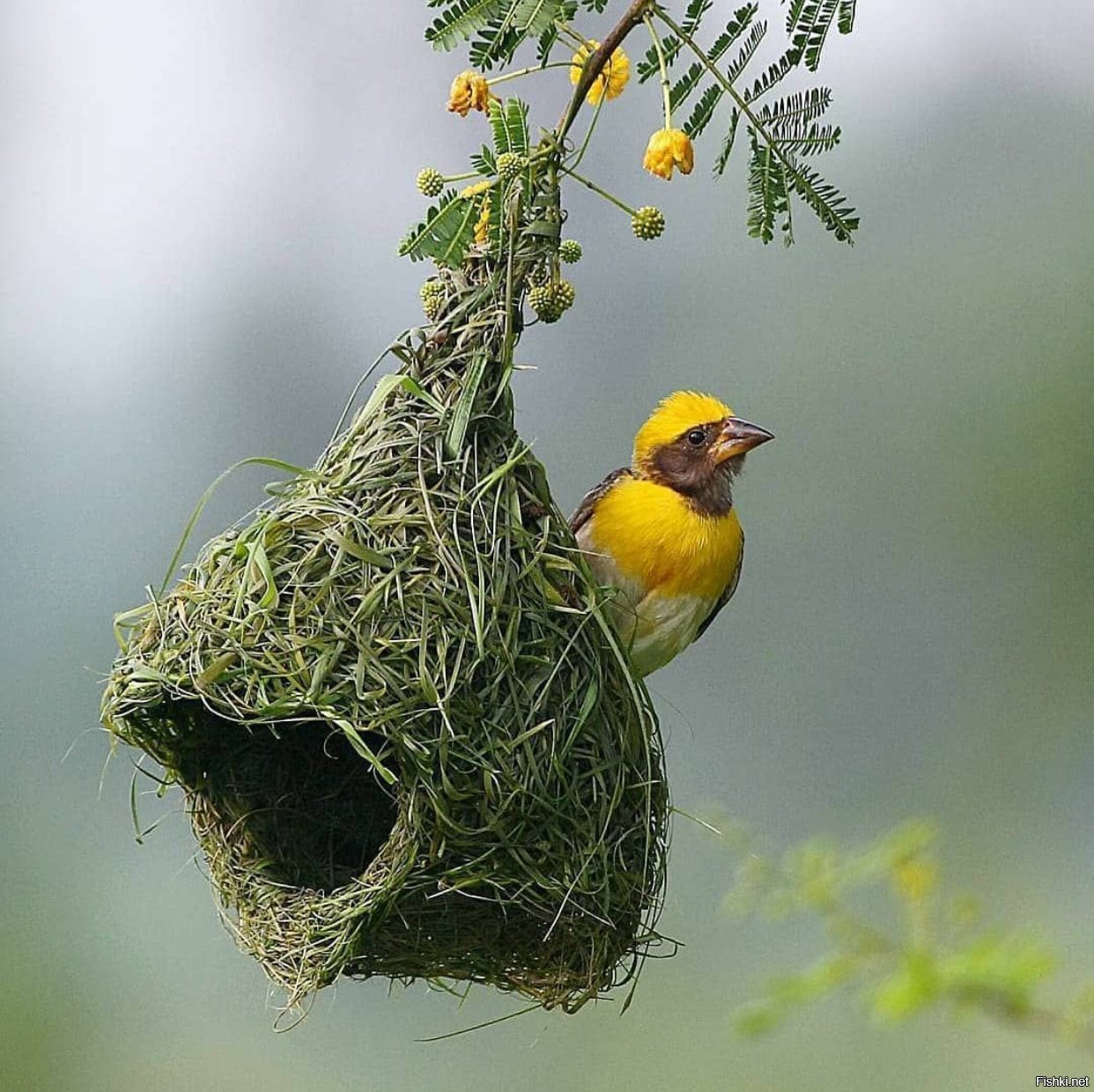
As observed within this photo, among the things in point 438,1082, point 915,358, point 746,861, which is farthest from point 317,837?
point 438,1082

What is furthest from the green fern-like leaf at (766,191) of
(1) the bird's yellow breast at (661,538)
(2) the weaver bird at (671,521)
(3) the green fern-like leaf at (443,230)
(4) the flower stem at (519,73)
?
(1) the bird's yellow breast at (661,538)

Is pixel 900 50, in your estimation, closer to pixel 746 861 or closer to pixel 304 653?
pixel 304 653

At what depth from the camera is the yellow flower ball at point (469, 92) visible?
209 cm

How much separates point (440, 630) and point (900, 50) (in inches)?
320

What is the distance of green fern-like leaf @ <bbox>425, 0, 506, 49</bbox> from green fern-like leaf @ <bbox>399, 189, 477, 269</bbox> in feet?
0.83

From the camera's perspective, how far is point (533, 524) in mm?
2234

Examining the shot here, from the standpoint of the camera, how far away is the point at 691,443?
8.92 ft

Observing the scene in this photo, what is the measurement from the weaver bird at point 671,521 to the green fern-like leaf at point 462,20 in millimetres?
900

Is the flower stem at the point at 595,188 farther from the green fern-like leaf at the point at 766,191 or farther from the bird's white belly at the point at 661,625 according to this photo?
the bird's white belly at the point at 661,625

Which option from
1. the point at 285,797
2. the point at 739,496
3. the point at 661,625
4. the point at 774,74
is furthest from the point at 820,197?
the point at 739,496

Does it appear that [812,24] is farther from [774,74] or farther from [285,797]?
[285,797]

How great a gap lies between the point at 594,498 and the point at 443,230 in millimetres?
712

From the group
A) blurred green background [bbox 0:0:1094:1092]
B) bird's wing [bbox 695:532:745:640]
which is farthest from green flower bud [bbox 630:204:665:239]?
blurred green background [bbox 0:0:1094:1092]

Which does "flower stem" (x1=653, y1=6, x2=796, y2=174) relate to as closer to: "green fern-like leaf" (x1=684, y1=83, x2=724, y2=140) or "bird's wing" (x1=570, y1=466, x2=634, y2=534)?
"green fern-like leaf" (x1=684, y1=83, x2=724, y2=140)
